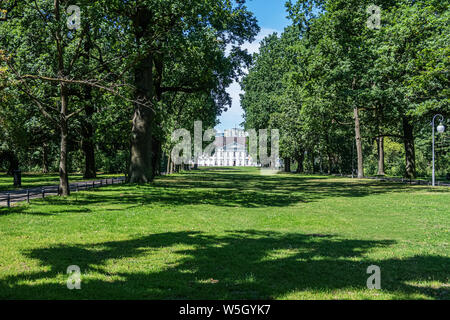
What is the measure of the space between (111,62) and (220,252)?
55.1ft

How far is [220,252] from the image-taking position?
29.3 ft

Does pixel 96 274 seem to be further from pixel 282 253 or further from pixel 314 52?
pixel 314 52

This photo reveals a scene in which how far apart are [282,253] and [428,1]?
93.6 ft

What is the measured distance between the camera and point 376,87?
3241 centimetres

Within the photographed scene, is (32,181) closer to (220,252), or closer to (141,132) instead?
(141,132)

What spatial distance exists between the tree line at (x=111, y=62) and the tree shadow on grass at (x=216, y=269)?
8736 mm

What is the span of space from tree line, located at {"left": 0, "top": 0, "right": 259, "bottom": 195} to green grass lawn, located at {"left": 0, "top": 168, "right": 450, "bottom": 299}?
6.06m

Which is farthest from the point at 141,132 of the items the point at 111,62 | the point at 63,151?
the point at 63,151

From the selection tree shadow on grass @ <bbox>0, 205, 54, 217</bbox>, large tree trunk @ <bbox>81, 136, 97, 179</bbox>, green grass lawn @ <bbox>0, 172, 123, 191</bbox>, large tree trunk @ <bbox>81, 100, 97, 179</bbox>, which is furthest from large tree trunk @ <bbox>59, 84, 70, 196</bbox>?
large tree trunk @ <bbox>81, 136, 97, 179</bbox>

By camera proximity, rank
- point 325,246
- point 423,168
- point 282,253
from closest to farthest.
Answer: point 282,253 < point 325,246 < point 423,168

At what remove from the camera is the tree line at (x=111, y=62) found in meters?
20.4

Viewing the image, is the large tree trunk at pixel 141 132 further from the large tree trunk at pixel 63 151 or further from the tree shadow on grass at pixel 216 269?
the tree shadow on grass at pixel 216 269
